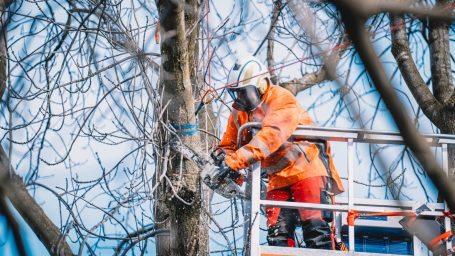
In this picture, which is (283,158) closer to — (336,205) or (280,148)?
(280,148)

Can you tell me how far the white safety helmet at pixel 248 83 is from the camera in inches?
236

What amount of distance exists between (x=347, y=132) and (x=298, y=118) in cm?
43

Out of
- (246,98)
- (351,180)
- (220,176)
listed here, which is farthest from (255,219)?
(246,98)

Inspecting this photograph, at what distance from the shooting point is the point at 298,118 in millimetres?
5453

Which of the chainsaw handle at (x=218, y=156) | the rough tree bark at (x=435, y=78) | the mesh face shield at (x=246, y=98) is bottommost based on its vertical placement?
the chainsaw handle at (x=218, y=156)

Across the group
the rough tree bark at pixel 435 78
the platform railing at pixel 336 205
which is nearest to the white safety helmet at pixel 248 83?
the platform railing at pixel 336 205

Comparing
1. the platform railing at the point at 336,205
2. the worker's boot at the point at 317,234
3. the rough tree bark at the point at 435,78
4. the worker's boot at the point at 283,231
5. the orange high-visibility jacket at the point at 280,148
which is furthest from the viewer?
the rough tree bark at the point at 435,78

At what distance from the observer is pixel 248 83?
6016 millimetres

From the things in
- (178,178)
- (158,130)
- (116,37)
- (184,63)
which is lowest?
(178,178)

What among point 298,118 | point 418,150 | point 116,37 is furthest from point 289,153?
point 418,150

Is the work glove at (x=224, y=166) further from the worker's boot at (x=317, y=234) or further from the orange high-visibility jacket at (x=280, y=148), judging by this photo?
the worker's boot at (x=317, y=234)

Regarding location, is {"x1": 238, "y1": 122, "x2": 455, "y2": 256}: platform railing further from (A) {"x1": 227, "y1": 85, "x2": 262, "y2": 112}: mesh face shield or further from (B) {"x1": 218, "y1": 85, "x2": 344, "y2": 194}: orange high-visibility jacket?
(A) {"x1": 227, "y1": 85, "x2": 262, "y2": 112}: mesh face shield

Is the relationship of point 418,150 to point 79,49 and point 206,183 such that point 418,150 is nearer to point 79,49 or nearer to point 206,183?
point 206,183

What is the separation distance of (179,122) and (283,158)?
0.85 m
